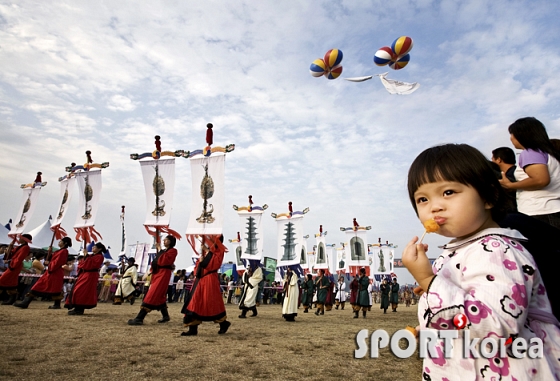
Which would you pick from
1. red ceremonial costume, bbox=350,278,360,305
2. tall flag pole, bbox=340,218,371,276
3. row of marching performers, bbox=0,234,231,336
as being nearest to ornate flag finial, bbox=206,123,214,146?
row of marching performers, bbox=0,234,231,336

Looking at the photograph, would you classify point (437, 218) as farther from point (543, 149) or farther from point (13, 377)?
point (13, 377)

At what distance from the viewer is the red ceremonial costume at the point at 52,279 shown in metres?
9.65

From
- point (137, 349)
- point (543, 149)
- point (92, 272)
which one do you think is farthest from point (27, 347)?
point (543, 149)

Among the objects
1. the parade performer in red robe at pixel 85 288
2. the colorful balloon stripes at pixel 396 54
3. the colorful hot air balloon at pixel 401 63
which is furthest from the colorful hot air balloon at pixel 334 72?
the parade performer in red robe at pixel 85 288

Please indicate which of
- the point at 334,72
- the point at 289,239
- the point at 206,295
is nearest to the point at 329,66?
the point at 334,72

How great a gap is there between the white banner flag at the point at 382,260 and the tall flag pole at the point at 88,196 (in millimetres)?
21325

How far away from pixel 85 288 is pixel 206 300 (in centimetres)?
456

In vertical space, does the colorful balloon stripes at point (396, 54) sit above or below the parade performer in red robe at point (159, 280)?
above

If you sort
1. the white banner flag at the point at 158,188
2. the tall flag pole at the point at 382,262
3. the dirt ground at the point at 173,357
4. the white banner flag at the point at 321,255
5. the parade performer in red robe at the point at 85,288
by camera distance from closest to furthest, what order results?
the dirt ground at the point at 173,357 → the parade performer in red robe at the point at 85,288 → the white banner flag at the point at 158,188 → the white banner flag at the point at 321,255 → the tall flag pole at the point at 382,262

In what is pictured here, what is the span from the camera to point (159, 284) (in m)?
7.99

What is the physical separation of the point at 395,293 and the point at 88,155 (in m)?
16.9

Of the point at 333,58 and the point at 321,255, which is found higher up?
the point at 333,58

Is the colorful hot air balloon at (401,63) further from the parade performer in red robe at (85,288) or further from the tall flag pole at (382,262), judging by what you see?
the tall flag pole at (382,262)

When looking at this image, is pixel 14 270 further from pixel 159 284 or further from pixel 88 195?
pixel 159 284
